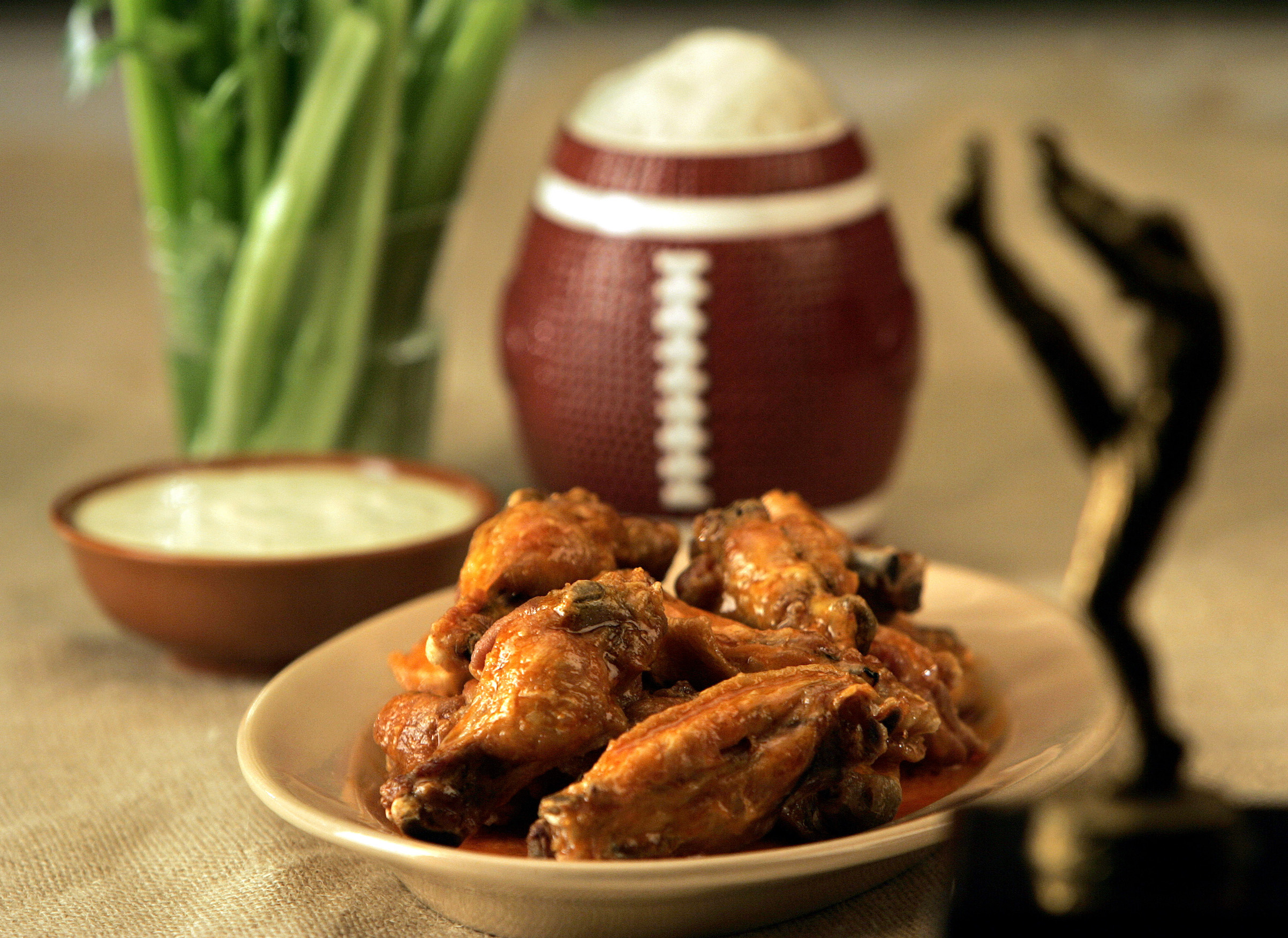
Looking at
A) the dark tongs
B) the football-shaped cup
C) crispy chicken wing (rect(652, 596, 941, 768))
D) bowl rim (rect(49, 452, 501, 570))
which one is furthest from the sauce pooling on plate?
the dark tongs

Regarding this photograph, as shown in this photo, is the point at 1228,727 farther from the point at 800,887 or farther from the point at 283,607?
the point at 283,607

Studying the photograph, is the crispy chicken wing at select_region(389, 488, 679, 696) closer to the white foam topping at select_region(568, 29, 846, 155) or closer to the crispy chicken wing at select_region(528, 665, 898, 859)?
the crispy chicken wing at select_region(528, 665, 898, 859)

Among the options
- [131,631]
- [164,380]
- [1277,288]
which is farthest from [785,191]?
[1277,288]

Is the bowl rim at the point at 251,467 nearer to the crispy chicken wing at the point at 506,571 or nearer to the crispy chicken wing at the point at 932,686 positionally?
the crispy chicken wing at the point at 506,571

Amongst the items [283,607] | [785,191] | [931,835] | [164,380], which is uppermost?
[785,191]

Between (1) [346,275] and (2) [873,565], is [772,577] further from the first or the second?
(1) [346,275]

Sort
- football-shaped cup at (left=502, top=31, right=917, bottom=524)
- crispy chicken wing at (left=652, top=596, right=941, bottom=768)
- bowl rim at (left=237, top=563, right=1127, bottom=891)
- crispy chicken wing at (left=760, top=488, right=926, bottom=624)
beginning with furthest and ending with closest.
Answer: football-shaped cup at (left=502, top=31, right=917, bottom=524), crispy chicken wing at (left=760, top=488, right=926, bottom=624), crispy chicken wing at (left=652, top=596, right=941, bottom=768), bowl rim at (left=237, top=563, right=1127, bottom=891)
